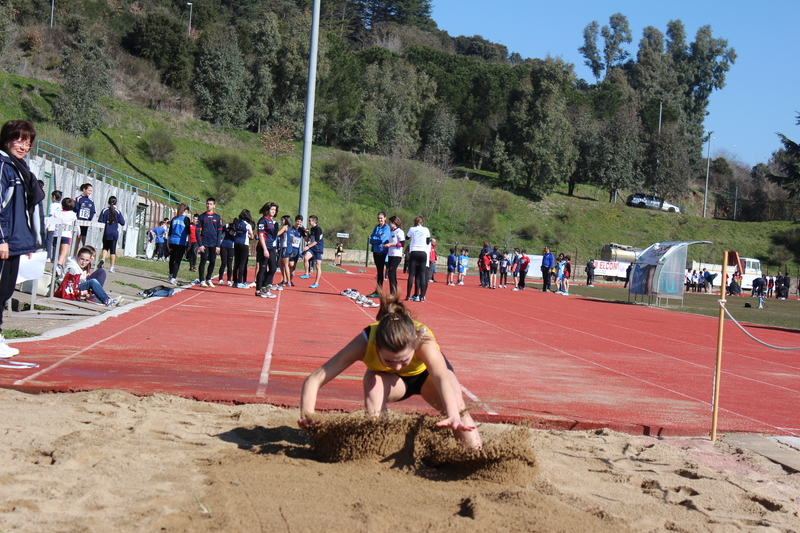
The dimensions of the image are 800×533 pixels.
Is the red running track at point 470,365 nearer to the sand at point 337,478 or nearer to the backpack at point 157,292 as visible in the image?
the backpack at point 157,292

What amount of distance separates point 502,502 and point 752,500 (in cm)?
149

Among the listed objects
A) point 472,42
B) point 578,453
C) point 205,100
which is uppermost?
point 472,42

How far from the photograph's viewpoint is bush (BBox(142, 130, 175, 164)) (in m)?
48.4

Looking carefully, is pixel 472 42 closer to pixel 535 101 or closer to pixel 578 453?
pixel 535 101

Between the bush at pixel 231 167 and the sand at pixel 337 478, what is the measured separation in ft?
154

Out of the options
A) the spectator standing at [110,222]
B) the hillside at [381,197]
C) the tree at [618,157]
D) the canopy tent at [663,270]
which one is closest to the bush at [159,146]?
the hillside at [381,197]

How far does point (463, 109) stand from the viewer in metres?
78.1

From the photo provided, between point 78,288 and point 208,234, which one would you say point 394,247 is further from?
point 78,288

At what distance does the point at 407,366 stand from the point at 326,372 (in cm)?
50

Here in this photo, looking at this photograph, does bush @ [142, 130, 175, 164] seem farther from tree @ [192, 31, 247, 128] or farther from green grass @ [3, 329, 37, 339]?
green grass @ [3, 329, 37, 339]

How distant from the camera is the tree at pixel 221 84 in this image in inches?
2376

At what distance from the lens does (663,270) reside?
2283cm

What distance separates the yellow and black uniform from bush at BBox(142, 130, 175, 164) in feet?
156

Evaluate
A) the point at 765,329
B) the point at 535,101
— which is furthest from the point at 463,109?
the point at 765,329
